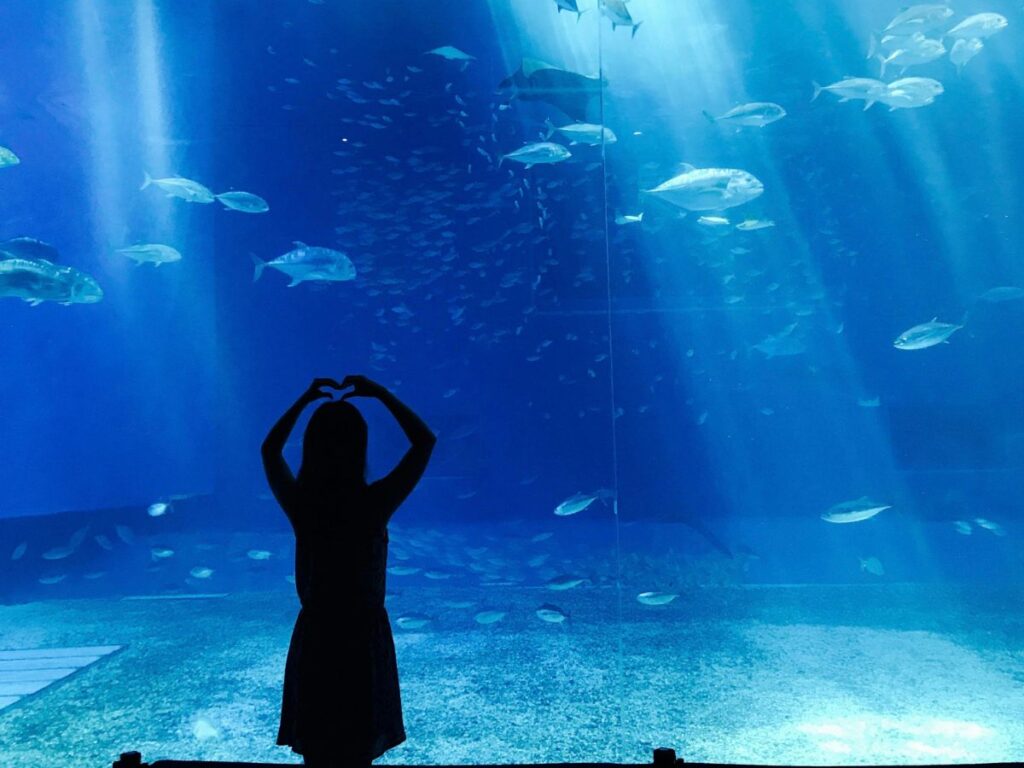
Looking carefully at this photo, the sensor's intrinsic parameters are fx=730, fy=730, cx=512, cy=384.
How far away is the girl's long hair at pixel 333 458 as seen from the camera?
1797 millimetres

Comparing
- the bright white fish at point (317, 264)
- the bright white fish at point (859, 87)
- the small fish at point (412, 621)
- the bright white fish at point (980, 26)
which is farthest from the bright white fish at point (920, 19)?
the small fish at point (412, 621)

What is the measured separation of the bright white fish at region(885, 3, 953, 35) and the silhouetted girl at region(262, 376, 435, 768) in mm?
9139

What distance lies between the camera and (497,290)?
13766 mm

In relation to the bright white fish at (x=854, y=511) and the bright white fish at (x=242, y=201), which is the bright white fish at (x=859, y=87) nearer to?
the bright white fish at (x=854, y=511)

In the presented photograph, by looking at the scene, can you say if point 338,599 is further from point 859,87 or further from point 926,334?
point 859,87

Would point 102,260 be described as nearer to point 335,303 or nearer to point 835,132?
point 335,303

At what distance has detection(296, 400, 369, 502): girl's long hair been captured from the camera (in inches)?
70.7

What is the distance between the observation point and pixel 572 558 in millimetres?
12164

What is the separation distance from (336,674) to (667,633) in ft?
18.6

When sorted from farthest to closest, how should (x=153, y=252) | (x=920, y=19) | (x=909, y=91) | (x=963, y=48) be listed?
(x=963, y=48), (x=909, y=91), (x=153, y=252), (x=920, y=19)

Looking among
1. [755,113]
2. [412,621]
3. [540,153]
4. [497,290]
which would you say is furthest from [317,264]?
[497,290]

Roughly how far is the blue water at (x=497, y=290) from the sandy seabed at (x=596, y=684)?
482cm

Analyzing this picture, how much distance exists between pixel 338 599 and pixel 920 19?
9.47 m

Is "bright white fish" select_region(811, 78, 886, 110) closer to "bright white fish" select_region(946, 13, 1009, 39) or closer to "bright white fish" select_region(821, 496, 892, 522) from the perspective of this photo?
"bright white fish" select_region(946, 13, 1009, 39)
